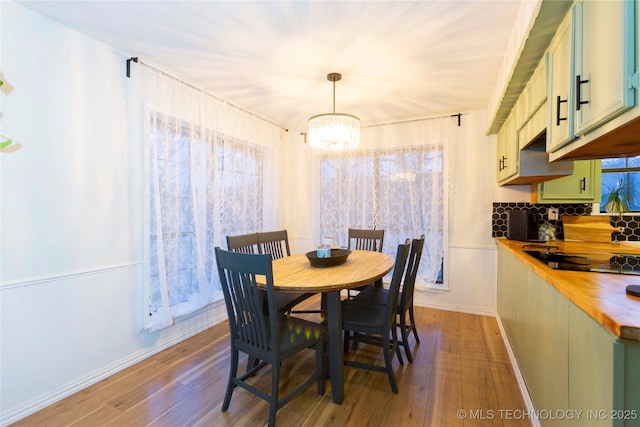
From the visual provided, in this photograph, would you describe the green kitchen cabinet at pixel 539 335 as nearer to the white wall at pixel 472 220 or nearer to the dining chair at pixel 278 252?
the white wall at pixel 472 220

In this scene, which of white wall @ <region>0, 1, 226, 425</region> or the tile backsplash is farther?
the tile backsplash

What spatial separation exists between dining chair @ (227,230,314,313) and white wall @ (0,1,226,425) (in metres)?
0.76

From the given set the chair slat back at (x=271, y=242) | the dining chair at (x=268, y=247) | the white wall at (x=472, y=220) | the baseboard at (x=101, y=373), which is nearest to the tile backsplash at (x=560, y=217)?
the white wall at (x=472, y=220)

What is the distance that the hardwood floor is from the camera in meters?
1.71

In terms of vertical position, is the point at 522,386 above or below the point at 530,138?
below

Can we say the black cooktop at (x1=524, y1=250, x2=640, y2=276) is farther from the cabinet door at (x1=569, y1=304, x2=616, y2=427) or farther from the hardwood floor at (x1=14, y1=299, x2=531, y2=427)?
the hardwood floor at (x1=14, y1=299, x2=531, y2=427)

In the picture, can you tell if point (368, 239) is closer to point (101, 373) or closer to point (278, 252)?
point (278, 252)

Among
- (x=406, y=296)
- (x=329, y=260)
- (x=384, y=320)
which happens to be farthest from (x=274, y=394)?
(x=406, y=296)

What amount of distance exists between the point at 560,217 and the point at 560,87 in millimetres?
2093

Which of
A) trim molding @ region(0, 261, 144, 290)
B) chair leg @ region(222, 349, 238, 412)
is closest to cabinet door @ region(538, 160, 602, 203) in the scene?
chair leg @ region(222, 349, 238, 412)

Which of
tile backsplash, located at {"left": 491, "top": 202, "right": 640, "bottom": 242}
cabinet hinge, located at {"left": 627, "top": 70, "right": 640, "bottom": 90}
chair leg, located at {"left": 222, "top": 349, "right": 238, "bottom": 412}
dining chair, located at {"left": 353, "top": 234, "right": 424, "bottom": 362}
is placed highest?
cabinet hinge, located at {"left": 627, "top": 70, "right": 640, "bottom": 90}

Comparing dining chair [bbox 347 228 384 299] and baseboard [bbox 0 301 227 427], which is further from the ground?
dining chair [bbox 347 228 384 299]

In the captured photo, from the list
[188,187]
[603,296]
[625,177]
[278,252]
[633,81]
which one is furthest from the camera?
[278,252]

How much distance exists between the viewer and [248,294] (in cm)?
160
